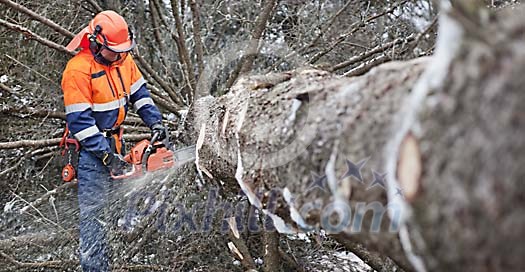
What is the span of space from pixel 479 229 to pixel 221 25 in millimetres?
4645

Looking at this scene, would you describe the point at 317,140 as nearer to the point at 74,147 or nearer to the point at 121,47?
the point at 121,47

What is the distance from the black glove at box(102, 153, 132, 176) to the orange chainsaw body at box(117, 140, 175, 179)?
0.04 meters

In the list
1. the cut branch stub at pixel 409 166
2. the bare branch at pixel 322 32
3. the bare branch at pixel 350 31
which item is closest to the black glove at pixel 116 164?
the bare branch at pixel 350 31

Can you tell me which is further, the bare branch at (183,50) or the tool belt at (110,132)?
the bare branch at (183,50)

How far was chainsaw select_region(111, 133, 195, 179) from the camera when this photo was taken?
9.83 ft

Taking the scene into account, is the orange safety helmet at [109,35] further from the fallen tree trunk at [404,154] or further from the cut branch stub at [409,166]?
the cut branch stub at [409,166]

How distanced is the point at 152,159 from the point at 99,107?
17.7 inches

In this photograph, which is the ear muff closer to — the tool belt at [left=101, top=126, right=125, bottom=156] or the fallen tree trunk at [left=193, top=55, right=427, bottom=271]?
the tool belt at [left=101, top=126, right=125, bottom=156]

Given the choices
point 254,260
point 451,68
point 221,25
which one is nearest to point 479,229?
point 451,68

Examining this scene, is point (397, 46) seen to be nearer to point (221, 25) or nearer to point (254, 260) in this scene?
point (254, 260)

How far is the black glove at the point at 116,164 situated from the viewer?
3.03 m

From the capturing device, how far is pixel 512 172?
86cm

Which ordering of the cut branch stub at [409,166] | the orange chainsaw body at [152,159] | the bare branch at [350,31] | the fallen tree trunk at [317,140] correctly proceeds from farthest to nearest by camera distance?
the bare branch at [350,31] → the orange chainsaw body at [152,159] → the fallen tree trunk at [317,140] → the cut branch stub at [409,166]

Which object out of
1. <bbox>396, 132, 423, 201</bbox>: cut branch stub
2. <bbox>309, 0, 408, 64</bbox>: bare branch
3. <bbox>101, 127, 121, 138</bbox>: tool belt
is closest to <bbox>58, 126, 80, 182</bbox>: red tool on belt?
<bbox>101, 127, 121, 138</bbox>: tool belt
